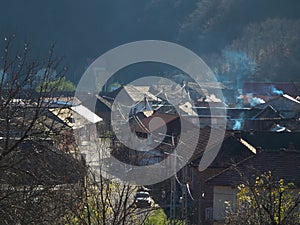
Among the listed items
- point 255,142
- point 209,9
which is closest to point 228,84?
point 209,9

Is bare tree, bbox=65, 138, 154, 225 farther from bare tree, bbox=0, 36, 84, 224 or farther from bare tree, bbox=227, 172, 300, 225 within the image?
bare tree, bbox=227, 172, 300, 225

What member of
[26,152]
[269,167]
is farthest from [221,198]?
Answer: [26,152]

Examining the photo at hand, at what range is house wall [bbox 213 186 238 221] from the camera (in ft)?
26.2

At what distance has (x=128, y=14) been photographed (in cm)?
4162

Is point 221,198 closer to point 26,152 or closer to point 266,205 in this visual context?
point 266,205

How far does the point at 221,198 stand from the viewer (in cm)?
816

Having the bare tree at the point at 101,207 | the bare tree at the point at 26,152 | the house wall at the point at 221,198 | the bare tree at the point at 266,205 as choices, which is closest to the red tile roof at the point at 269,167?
the house wall at the point at 221,198

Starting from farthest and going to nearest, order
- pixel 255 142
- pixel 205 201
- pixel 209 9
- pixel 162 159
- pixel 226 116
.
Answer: pixel 209 9 → pixel 226 116 → pixel 255 142 → pixel 162 159 → pixel 205 201

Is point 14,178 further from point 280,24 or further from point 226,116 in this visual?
point 280,24

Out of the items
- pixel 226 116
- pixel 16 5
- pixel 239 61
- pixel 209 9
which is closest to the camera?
pixel 226 116

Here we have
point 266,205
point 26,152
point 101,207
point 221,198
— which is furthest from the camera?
point 221,198

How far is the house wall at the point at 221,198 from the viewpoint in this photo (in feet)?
26.2

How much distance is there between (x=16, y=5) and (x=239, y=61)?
13766 millimetres

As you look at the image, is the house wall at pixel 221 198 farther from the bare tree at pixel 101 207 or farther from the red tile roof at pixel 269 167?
the bare tree at pixel 101 207
